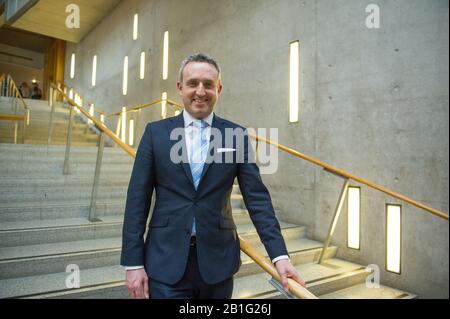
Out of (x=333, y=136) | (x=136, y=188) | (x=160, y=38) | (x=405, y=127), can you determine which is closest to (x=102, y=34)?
(x=160, y=38)

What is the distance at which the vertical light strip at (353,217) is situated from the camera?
11.4ft

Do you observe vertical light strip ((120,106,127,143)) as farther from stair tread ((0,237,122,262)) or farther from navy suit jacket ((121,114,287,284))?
navy suit jacket ((121,114,287,284))

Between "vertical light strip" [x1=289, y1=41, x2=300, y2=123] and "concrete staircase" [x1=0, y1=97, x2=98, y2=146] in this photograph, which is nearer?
"vertical light strip" [x1=289, y1=41, x2=300, y2=123]

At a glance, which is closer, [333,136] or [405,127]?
[405,127]

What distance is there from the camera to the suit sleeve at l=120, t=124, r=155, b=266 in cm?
120

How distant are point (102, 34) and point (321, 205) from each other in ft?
29.4

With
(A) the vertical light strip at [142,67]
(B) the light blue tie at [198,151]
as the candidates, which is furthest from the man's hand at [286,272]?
(A) the vertical light strip at [142,67]

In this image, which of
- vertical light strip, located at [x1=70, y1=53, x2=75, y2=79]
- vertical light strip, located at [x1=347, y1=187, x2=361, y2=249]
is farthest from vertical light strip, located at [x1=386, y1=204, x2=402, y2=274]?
vertical light strip, located at [x1=70, y1=53, x2=75, y2=79]

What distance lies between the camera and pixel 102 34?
10.0 meters

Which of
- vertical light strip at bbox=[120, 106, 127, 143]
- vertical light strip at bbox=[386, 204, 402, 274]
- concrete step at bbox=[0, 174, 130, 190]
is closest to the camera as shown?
vertical light strip at bbox=[386, 204, 402, 274]

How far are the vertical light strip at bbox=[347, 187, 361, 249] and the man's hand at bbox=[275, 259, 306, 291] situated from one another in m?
2.56

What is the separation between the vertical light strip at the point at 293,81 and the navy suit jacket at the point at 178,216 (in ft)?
9.71
